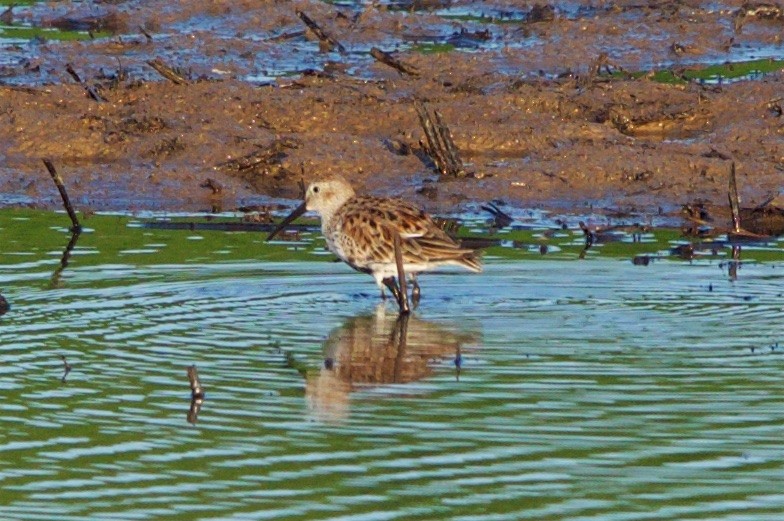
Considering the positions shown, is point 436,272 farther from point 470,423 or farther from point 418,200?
point 470,423

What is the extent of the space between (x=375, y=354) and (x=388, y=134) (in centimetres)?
717

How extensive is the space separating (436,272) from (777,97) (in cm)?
628

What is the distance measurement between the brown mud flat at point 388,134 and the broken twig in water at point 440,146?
0.35 feet

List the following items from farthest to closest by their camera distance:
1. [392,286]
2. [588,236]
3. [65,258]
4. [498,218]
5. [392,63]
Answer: [392,63] < [498,218] < [588,236] < [65,258] < [392,286]

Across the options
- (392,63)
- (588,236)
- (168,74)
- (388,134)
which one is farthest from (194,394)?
(392,63)

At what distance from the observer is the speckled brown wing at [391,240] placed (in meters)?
10.5

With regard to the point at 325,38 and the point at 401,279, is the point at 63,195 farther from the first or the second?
the point at 325,38

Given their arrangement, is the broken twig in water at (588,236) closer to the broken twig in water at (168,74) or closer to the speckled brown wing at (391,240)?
the speckled brown wing at (391,240)

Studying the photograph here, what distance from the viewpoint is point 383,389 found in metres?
8.23

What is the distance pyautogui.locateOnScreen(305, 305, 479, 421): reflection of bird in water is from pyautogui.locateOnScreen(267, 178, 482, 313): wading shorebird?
39 cm

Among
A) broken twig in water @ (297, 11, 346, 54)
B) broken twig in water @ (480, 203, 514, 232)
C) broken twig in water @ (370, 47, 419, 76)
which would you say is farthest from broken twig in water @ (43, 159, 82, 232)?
broken twig in water @ (297, 11, 346, 54)

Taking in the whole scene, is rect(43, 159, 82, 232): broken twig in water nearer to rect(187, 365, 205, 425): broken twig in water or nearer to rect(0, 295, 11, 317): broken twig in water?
rect(0, 295, 11, 317): broken twig in water

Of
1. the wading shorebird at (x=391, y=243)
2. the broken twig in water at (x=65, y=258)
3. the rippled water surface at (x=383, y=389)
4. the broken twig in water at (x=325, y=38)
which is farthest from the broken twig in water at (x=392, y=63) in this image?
the wading shorebird at (x=391, y=243)

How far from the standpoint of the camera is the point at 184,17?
75.3 ft
